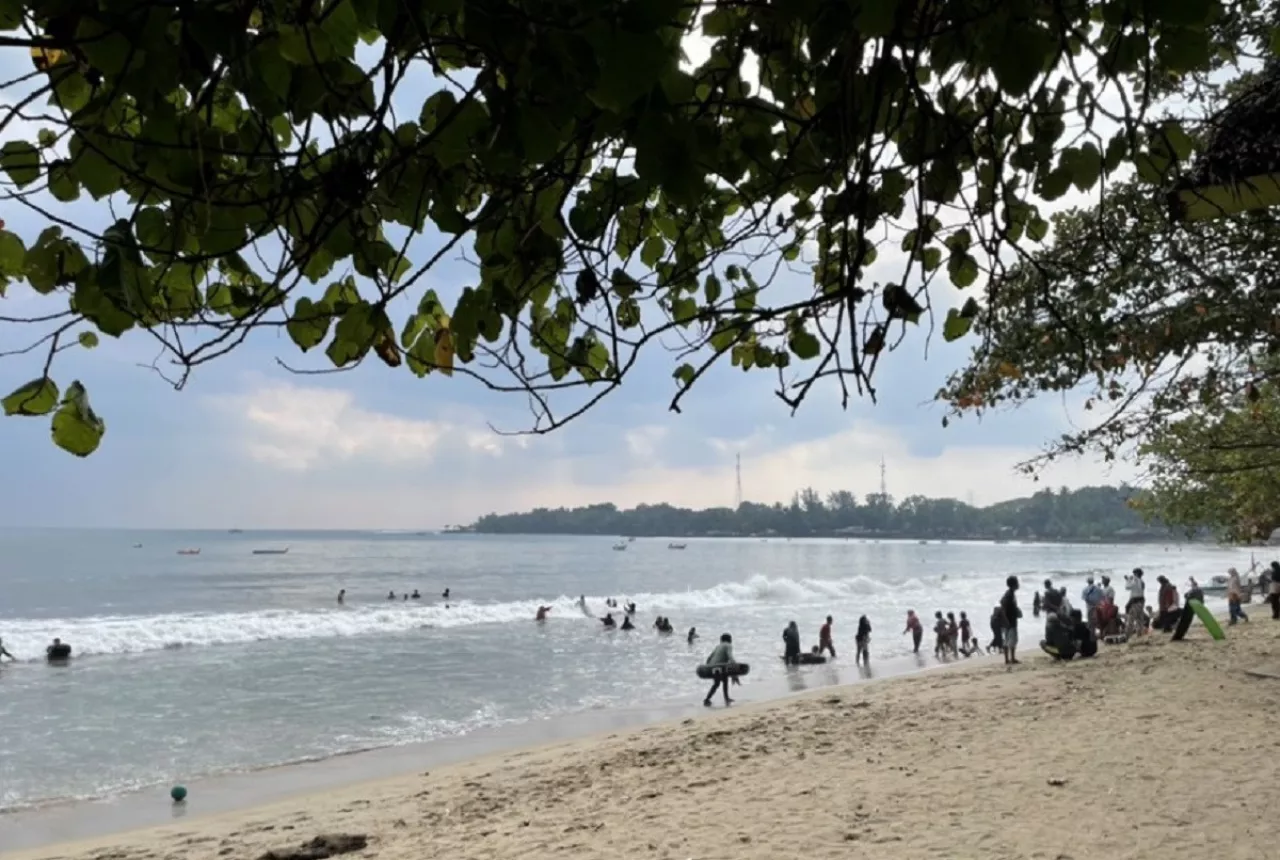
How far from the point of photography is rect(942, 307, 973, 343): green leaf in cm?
246

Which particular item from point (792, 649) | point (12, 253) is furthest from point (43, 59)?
point (792, 649)

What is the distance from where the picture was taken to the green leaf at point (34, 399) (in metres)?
1.51

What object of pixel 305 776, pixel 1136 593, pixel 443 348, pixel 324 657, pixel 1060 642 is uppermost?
pixel 443 348

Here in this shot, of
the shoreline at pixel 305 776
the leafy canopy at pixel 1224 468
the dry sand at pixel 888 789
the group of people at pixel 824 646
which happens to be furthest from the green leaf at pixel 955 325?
the group of people at pixel 824 646

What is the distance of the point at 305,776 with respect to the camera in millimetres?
12375

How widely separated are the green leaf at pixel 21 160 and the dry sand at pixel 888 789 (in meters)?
4.62

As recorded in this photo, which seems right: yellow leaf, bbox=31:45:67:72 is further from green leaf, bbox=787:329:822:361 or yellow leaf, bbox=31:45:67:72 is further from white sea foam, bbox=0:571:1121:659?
white sea foam, bbox=0:571:1121:659

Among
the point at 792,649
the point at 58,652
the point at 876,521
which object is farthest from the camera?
the point at 876,521

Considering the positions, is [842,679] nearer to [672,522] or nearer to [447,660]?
[447,660]

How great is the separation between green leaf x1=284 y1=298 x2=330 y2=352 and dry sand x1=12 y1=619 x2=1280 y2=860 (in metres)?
4.07

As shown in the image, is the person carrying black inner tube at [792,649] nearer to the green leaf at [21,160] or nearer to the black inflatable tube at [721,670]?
the black inflatable tube at [721,670]

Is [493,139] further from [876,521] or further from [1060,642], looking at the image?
[876,521]

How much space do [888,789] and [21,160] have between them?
6.07m

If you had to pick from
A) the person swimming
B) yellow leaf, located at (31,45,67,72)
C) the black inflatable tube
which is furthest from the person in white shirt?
the person swimming
